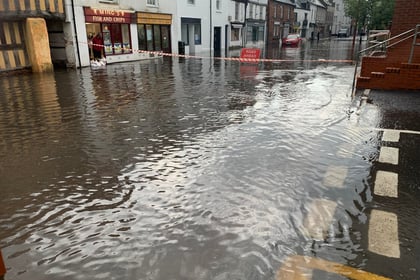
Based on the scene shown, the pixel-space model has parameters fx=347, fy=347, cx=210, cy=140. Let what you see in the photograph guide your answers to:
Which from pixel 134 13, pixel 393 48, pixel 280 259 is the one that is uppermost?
pixel 134 13

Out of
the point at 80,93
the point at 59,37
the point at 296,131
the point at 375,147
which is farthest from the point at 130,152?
the point at 59,37

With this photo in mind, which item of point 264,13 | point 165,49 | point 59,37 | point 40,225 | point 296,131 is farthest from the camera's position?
point 264,13

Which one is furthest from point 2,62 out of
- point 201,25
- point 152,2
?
point 201,25

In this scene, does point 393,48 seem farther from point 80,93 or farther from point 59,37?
point 59,37

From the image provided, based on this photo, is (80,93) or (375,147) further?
(80,93)

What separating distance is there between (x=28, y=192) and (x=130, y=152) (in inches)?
67.5

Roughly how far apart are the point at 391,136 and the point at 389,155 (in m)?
1.10

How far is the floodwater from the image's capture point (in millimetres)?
3094

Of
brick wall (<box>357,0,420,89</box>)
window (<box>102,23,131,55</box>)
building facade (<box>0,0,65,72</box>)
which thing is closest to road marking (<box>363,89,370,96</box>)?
brick wall (<box>357,0,420,89</box>)

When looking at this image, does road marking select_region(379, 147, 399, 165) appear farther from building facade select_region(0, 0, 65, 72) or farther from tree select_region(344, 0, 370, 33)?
tree select_region(344, 0, 370, 33)

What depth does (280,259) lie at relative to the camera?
3037 millimetres

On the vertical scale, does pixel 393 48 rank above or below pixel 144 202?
above

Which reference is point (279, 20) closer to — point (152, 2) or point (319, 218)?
point (152, 2)

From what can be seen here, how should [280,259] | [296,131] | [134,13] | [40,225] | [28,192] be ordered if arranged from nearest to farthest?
[280,259] → [40,225] → [28,192] → [296,131] → [134,13]
